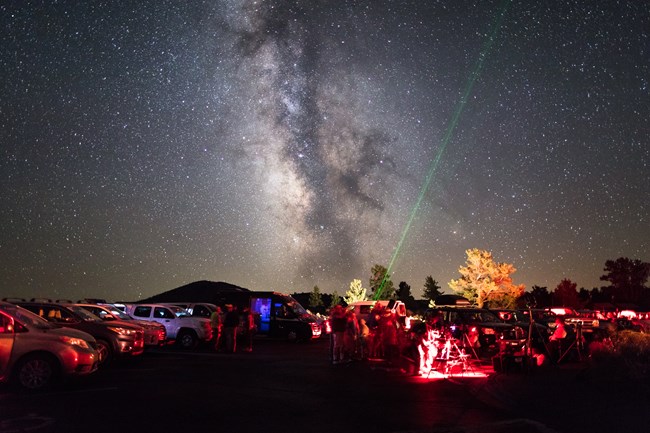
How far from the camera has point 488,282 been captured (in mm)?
59125

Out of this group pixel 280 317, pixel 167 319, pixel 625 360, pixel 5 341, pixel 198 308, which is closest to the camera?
pixel 5 341

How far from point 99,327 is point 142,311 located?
758 centimetres

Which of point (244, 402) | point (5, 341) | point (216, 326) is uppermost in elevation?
point (216, 326)

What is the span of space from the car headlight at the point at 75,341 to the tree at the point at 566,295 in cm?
7130

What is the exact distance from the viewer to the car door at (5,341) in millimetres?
11156

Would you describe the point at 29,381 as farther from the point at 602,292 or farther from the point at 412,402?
the point at 602,292

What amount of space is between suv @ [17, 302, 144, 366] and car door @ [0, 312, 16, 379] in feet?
11.2

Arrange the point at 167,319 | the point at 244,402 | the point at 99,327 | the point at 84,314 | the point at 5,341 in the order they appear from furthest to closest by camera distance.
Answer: the point at 167,319 → the point at 84,314 → the point at 99,327 → the point at 5,341 → the point at 244,402

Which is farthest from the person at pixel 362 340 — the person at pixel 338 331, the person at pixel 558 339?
the person at pixel 558 339

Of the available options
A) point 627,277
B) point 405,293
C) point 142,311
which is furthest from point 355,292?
point 627,277

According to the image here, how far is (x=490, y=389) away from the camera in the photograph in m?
12.1

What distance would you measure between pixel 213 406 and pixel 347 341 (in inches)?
365

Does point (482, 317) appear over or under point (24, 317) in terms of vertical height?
over

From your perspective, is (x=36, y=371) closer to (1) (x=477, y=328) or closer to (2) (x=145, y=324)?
(2) (x=145, y=324)
